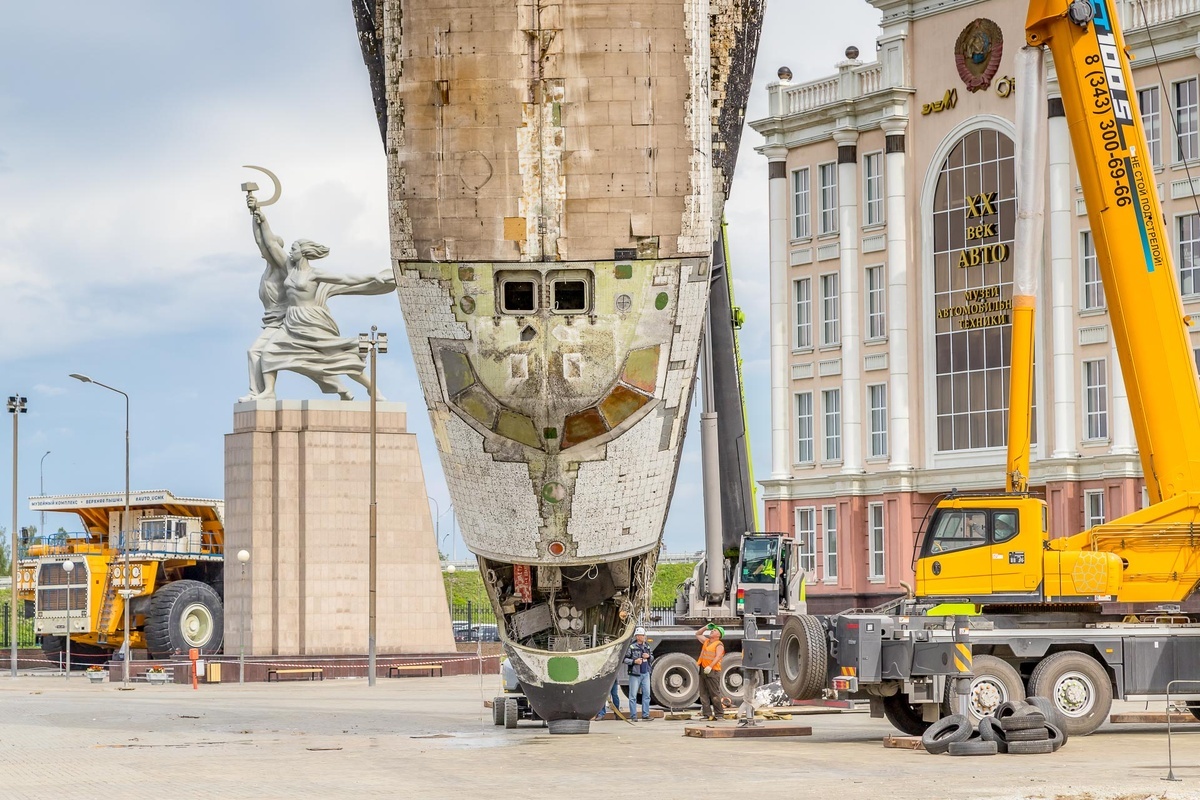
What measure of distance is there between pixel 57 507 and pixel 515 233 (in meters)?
45.1

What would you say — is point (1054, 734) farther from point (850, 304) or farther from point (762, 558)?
point (850, 304)

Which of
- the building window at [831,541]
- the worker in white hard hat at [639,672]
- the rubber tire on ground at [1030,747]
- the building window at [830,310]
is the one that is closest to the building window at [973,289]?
the building window at [830,310]

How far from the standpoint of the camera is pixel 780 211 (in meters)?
69.5

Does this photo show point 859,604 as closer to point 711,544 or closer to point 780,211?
point 780,211

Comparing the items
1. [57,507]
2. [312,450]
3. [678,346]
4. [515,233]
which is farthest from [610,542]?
[57,507]

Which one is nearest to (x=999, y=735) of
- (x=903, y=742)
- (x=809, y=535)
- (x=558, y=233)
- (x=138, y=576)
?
(x=903, y=742)

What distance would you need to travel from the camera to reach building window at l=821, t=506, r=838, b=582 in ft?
223

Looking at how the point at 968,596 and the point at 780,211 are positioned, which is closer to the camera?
the point at 968,596

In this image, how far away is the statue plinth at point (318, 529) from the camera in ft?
175

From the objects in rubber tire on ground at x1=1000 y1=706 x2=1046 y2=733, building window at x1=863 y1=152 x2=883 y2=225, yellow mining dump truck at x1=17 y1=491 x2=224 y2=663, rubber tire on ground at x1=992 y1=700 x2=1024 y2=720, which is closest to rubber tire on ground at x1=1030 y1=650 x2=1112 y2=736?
rubber tire on ground at x1=992 y1=700 x2=1024 y2=720

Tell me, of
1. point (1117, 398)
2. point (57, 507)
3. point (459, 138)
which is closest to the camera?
point (459, 138)

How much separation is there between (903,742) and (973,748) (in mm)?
1952

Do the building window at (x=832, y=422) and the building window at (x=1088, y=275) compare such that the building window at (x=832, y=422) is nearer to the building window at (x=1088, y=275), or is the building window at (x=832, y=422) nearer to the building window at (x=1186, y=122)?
the building window at (x=1088, y=275)

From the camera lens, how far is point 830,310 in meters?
68.2
